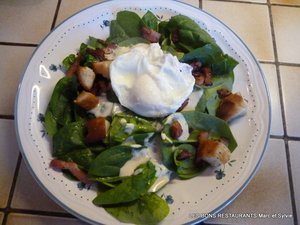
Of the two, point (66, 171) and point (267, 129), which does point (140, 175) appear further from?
point (267, 129)

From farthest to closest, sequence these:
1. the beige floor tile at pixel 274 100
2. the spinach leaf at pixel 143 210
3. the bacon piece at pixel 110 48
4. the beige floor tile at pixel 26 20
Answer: the beige floor tile at pixel 26 20 → the beige floor tile at pixel 274 100 → the bacon piece at pixel 110 48 → the spinach leaf at pixel 143 210

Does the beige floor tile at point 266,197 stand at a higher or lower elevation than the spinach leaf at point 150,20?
lower

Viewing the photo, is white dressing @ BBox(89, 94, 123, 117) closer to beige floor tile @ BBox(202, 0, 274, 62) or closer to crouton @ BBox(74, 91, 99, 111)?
crouton @ BBox(74, 91, 99, 111)

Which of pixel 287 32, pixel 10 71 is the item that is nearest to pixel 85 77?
pixel 10 71

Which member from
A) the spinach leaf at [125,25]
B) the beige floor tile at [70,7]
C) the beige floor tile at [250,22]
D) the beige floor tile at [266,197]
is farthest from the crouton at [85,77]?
the beige floor tile at [250,22]

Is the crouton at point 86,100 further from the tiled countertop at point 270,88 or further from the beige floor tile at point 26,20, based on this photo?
the beige floor tile at point 26,20

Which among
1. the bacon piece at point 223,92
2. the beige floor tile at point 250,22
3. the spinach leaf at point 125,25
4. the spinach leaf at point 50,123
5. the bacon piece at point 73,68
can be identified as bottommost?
the spinach leaf at point 50,123

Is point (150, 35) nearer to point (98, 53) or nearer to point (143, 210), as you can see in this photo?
point (98, 53)
